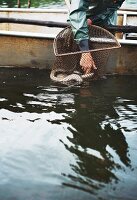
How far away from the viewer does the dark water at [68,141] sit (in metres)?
3.13

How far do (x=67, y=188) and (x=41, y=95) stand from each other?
2.57 metres

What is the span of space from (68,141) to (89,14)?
2.82 m

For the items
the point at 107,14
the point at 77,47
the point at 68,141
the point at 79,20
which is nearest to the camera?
the point at 68,141

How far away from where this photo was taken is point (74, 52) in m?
5.58

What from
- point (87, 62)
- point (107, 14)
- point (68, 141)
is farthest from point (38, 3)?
point (68, 141)

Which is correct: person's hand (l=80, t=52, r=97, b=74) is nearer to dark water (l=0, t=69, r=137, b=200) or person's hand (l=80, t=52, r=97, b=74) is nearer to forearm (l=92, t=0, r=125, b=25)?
dark water (l=0, t=69, r=137, b=200)

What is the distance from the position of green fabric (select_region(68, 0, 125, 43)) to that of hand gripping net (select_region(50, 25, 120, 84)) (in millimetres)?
254

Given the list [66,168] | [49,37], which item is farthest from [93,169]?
[49,37]

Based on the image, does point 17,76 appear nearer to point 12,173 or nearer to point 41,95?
point 41,95

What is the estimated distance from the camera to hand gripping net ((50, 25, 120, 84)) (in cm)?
567

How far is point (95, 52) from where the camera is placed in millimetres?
5707

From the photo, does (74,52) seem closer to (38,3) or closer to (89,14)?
(89,14)

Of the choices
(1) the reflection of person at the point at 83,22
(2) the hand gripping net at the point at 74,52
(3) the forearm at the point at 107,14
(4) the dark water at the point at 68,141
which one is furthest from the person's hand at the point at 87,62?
(3) the forearm at the point at 107,14

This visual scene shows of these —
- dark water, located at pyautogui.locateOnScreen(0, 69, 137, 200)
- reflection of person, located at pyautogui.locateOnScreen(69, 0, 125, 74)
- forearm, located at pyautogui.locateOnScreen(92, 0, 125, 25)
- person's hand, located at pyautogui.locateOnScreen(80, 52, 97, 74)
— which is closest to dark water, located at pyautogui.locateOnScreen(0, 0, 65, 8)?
forearm, located at pyautogui.locateOnScreen(92, 0, 125, 25)
